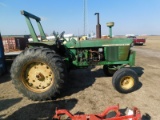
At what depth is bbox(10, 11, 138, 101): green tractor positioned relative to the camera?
4508 mm

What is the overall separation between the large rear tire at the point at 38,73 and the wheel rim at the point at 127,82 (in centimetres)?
169

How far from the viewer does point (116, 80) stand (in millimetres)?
4906

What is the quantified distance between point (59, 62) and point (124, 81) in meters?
1.92

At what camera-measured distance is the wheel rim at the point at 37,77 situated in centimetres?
464

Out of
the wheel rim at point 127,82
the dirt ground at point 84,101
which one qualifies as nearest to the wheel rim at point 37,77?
the dirt ground at point 84,101

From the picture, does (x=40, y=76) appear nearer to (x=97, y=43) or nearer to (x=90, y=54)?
(x=90, y=54)

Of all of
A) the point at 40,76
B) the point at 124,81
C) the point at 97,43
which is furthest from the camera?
the point at 97,43

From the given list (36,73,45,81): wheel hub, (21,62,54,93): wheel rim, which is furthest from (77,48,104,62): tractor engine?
(36,73,45,81): wheel hub

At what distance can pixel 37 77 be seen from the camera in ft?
15.3

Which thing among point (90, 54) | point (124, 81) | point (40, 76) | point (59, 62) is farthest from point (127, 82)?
point (40, 76)

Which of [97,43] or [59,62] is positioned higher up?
[97,43]

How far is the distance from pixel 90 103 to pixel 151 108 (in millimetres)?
1390

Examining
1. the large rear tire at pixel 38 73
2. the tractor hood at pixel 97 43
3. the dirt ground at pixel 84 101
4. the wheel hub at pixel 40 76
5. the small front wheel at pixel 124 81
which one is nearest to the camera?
the dirt ground at pixel 84 101

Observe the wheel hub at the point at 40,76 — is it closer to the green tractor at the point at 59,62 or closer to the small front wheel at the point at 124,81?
the green tractor at the point at 59,62
